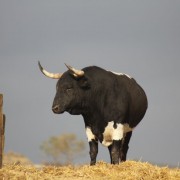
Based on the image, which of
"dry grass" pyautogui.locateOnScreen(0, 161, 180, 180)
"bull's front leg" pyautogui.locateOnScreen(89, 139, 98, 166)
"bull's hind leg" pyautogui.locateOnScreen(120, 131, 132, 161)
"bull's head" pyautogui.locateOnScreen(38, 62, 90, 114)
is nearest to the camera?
"dry grass" pyautogui.locateOnScreen(0, 161, 180, 180)

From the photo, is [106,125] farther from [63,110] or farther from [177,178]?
[177,178]

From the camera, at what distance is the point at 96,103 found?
16.8m

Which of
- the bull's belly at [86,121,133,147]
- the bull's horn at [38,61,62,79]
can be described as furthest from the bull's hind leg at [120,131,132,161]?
the bull's horn at [38,61,62,79]

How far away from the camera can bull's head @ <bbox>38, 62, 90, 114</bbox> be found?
53.5 feet

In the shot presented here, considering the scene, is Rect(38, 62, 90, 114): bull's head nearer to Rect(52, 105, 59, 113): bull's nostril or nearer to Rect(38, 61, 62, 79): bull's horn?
Rect(52, 105, 59, 113): bull's nostril

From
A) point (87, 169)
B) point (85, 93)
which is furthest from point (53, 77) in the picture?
point (87, 169)

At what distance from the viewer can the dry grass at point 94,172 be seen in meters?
13.8

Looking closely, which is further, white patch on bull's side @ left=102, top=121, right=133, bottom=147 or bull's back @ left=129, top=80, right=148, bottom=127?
bull's back @ left=129, top=80, right=148, bottom=127

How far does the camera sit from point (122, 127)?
16719 mm

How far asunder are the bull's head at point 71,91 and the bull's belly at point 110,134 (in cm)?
76

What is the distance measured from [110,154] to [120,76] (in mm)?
2354

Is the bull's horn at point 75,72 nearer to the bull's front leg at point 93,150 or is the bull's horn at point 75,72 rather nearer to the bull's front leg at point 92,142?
→ the bull's front leg at point 92,142

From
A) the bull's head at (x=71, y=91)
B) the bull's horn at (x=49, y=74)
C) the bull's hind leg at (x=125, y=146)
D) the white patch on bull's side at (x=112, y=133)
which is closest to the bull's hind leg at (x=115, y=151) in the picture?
the white patch on bull's side at (x=112, y=133)

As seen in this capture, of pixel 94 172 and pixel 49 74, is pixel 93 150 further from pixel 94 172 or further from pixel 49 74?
pixel 94 172
